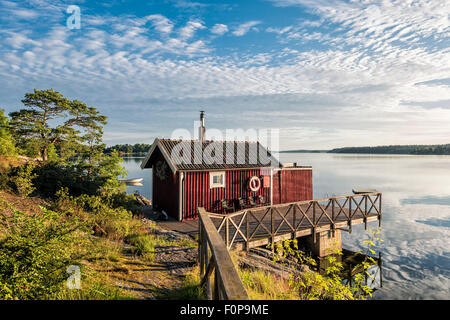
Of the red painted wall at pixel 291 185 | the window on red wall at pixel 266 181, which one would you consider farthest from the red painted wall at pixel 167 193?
the red painted wall at pixel 291 185

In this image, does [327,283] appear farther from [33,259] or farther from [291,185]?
[291,185]

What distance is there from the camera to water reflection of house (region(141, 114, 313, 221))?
1373cm

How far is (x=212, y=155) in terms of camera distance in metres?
15.1

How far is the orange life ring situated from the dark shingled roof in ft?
2.51

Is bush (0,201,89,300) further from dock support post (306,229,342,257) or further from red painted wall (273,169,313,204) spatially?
red painted wall (273,169,313,204)

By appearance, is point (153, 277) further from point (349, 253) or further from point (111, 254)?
point (349, 253)

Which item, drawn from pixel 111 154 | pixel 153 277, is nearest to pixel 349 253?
pixel 153 277

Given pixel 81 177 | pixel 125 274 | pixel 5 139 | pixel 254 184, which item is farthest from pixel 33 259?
pixel 5 139

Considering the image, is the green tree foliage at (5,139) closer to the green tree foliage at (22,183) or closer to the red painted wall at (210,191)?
the green tree foliage at (22,183)

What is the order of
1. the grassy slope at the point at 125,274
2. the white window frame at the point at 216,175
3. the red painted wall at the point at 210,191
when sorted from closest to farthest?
the grassy slope at the point at 125,274 < the red painted wall at the point at 210,191 < the white window frame at the point at 216,175

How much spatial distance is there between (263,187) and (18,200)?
1169 centimetres

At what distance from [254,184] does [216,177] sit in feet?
8.08

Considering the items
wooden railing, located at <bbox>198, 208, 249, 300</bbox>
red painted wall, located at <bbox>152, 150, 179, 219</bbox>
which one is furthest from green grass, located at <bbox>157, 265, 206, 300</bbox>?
red painted wall, located at <bbox>152, 150, 179, 219</bbox>

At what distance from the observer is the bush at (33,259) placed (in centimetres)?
354
